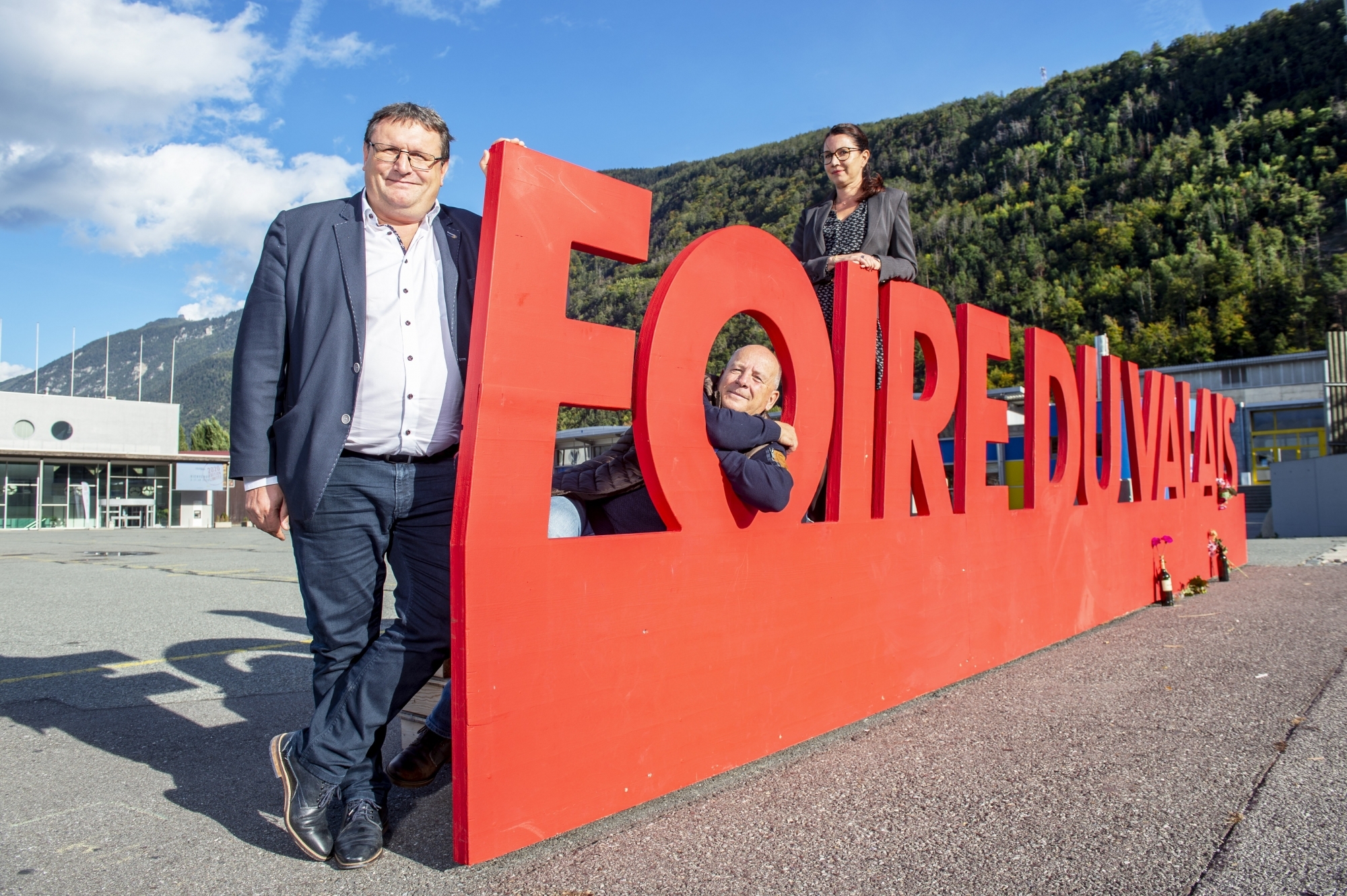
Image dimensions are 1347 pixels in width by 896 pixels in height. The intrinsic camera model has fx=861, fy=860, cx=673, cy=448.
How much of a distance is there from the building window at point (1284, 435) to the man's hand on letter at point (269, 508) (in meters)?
42.0

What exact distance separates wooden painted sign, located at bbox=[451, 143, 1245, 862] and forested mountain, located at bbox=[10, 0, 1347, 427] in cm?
4926

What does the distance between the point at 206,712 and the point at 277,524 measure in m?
2.03

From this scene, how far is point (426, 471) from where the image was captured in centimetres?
228

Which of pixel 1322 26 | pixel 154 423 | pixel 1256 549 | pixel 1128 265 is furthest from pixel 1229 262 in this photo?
pixel 154 423

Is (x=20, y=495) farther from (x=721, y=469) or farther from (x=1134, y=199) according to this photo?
(x=1134, y=199)

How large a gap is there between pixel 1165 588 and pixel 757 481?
548 centimetres

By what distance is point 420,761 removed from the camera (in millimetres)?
2574

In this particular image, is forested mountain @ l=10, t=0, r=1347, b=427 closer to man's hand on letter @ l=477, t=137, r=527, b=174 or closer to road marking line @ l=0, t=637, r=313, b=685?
road marking line @ l=0, t=637, r=313, b=685

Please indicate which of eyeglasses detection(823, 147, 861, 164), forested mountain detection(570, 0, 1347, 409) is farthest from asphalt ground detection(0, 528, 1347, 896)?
forested mountain detection(570, 0, 1347, 409)

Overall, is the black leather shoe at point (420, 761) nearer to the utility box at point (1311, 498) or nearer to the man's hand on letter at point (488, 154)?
the man's hand on letter at point (488, 154)

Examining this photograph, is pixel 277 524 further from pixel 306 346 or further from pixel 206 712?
pixel 206 712

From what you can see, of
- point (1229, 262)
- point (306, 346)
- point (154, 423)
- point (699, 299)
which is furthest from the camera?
point (1229, 262)

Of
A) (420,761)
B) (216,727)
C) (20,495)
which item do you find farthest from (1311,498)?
(20,495)

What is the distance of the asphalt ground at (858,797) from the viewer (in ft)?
6.38
